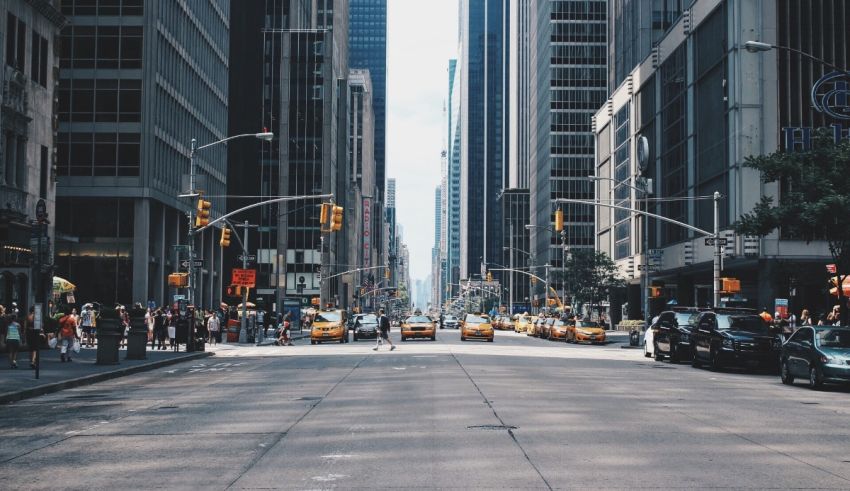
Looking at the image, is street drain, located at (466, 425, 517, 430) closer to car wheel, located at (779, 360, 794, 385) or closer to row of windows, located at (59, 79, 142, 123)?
car wheel, located at (779, 360, 794, 385)

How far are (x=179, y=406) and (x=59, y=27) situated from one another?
101 feet

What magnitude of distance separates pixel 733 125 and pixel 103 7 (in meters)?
39.6

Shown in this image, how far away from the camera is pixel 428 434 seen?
47.0ft

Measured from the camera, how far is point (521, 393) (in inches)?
845

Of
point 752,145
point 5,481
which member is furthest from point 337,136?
point 5,481

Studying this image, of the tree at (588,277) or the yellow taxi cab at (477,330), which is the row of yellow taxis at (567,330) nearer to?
the tree at (588,277)

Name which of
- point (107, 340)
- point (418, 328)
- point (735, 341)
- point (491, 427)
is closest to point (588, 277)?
point (418, 328)

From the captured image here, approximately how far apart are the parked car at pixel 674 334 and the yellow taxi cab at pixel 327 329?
2301 cm

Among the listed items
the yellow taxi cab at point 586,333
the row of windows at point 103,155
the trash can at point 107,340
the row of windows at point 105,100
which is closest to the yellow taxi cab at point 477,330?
the yellow taxi cab at point 586,333

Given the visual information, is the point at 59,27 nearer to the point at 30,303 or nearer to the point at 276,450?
the point at 30,303

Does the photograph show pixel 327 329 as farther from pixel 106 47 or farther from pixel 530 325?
pixel 530 325

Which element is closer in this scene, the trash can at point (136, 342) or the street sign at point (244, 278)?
the trash can at point (136, 342)

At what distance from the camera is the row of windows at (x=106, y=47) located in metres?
65.5

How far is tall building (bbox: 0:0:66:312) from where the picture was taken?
126ft
